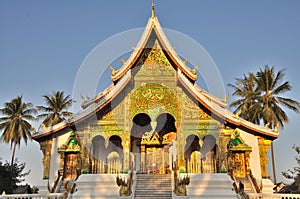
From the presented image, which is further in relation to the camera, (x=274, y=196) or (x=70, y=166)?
(x=70, y=166)

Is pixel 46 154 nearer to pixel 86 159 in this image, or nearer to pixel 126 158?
pixel 86 159

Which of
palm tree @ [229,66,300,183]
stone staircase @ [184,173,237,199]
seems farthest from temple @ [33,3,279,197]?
palm tree @ [229,66,300,183]

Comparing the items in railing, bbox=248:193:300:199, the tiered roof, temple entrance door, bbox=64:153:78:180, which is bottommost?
railing, bbox=248:193:300:199

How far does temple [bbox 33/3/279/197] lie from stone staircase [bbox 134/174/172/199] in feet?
2.51

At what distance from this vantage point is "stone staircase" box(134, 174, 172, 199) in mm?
11713

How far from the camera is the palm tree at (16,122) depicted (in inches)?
1168

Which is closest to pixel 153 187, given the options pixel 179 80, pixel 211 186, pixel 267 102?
pixel 211 186

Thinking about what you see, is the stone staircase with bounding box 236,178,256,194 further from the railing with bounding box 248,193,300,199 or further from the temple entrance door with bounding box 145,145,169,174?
the temple entrance door with bounding box 145,145,169,174

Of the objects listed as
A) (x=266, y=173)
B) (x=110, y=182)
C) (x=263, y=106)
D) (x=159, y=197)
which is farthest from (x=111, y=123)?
(x=263, y=106)

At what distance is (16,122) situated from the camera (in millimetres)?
30469

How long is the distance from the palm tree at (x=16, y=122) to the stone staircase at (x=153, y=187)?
19.4 m

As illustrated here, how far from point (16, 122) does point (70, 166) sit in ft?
54.0

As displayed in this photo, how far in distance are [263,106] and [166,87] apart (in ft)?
46.8

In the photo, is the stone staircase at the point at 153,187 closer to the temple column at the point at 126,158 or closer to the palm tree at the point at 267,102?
the temple column at the point at 126,158
